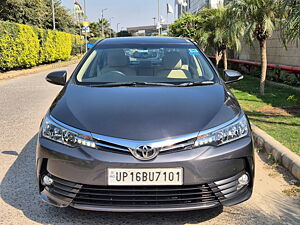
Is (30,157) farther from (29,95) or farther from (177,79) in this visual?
(29,95)

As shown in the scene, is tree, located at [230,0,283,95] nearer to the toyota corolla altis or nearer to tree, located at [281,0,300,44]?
tree, located at [281,0,300,44]

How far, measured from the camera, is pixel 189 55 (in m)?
4.19

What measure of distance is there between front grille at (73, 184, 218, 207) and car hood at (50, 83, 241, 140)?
0.37 meters

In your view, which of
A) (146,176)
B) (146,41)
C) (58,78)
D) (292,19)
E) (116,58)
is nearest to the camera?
(146,176)

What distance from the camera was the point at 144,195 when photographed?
2545 mm

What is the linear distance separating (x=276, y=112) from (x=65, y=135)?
517 centimetres

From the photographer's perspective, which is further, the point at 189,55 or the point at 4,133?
the point at 4,133

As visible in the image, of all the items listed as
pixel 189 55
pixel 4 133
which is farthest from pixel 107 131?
Result: pixel 4 133

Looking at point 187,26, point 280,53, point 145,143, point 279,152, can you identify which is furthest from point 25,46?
point 145,143

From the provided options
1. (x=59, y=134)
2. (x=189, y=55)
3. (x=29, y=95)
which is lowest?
(x=29, y=95)

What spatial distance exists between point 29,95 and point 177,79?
298 inches

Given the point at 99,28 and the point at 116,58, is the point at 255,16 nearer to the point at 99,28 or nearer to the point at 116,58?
the point at 116,58

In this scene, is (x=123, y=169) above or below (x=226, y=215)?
above

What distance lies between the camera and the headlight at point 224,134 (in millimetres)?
2592
